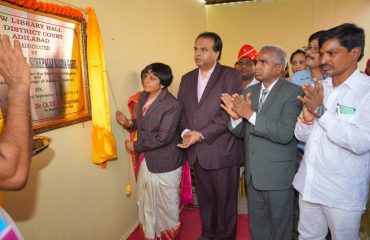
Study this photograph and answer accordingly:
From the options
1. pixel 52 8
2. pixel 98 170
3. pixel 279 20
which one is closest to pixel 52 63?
pixel 52 8

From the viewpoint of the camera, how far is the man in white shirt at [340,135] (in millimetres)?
1530

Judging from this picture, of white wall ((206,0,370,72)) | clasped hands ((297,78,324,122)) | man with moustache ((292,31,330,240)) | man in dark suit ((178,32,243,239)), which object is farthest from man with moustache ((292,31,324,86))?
white wall ((206,0,370,72))

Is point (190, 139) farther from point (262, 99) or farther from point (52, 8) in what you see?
point (52, 8)

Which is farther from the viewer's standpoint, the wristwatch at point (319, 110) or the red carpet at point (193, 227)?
the red carpet at point (193, 227)

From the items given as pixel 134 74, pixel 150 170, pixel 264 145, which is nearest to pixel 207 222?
pixel 150 170

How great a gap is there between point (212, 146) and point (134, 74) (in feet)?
3.56

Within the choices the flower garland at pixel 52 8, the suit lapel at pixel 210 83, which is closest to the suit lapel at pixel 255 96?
the suit lapel at pixel 210 83

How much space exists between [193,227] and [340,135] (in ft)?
6.34

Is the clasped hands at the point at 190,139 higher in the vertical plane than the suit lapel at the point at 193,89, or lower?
lower

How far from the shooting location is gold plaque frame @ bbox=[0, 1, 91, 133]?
1578 millimetres

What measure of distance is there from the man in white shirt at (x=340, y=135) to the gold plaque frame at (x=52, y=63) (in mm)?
1486

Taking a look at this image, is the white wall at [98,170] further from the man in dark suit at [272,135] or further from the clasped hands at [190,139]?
the man in dark suit at [272,135]

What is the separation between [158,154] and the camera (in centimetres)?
238

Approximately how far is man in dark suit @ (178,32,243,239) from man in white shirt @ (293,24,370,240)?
78 cm
